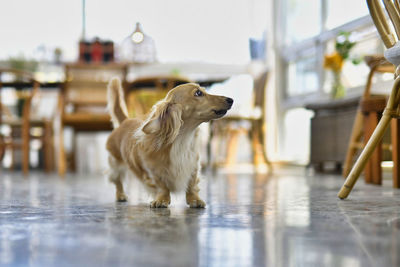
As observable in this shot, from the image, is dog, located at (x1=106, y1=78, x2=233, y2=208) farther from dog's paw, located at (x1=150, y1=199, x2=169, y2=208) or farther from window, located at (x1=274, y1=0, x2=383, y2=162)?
window, located at (x1=274, y1=0, x2=383, y2=162)

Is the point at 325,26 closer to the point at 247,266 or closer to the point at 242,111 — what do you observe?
the point at 242,111

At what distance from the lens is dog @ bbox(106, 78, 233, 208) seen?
169cm

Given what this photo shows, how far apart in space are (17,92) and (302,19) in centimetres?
347

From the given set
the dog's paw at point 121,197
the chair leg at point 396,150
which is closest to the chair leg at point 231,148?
the chair leg at point 396,150

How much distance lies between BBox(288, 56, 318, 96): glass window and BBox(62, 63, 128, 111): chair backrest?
211cm

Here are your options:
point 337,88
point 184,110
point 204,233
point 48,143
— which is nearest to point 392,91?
point 184,110

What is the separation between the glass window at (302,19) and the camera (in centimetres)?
538

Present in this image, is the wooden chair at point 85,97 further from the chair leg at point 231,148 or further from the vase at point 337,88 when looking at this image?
the vase at point 337,88

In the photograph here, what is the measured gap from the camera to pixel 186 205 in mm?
1854

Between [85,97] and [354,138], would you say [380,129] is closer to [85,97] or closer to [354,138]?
[354,138]

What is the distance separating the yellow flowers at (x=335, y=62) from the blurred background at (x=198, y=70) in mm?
10

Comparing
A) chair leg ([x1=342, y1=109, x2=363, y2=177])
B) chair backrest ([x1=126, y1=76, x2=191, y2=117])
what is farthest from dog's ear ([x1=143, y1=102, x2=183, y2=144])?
→ chair backrest ([x1=126, y1=76, x2=191, y2=117])

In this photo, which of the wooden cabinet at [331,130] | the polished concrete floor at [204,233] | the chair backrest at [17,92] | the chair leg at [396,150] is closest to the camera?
the polished concrete floor at [204,233]

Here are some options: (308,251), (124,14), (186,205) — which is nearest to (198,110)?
(186,205)
